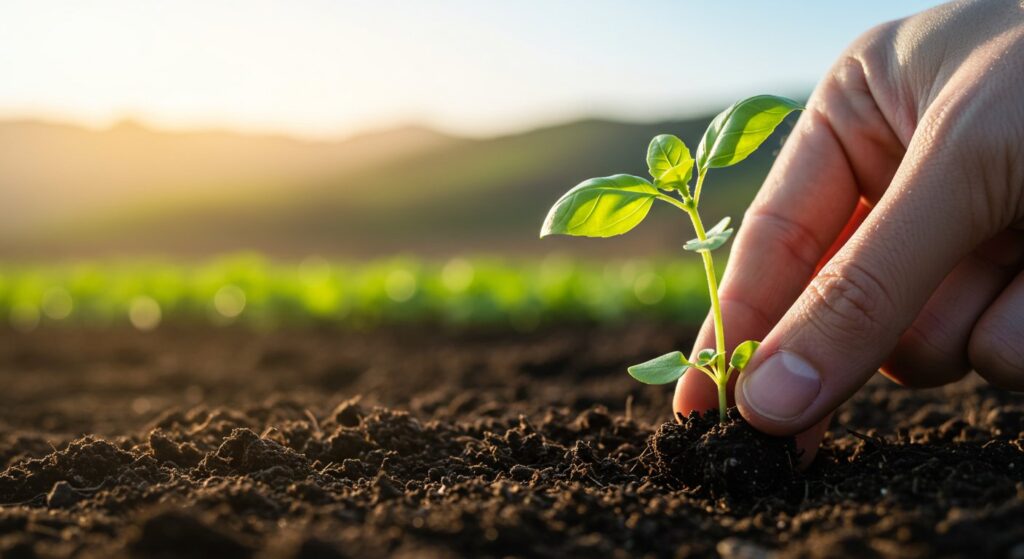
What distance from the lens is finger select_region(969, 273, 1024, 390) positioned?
106 inches

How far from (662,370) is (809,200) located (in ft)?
3.82

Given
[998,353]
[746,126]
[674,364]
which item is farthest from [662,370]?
[998,353]

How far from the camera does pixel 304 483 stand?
2113 millimetres

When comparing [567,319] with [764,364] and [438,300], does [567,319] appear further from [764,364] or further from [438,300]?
[764,364]

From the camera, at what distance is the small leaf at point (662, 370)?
2209 millimetres

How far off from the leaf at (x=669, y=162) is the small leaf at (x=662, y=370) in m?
0.48

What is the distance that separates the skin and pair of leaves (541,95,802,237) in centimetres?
40

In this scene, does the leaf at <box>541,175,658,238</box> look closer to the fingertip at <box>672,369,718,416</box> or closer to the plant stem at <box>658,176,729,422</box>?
the plant stem at <box>658,176,729,422</box>

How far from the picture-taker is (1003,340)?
2.71 meters

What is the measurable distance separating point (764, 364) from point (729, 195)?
30.5 m

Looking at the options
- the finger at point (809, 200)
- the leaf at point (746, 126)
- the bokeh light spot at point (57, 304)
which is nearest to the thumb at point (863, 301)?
the leaf at point (746, 126)

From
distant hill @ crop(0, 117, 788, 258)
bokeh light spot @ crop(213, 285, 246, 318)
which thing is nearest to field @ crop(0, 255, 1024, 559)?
bokeh light spot @ crop(213, 285, 246, 318)

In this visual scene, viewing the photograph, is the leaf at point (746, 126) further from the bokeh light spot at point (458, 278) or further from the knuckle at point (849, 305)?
the bokeh light spot at point (458, 278)

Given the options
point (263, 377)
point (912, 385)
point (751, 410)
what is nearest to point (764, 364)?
point (751, 410)
